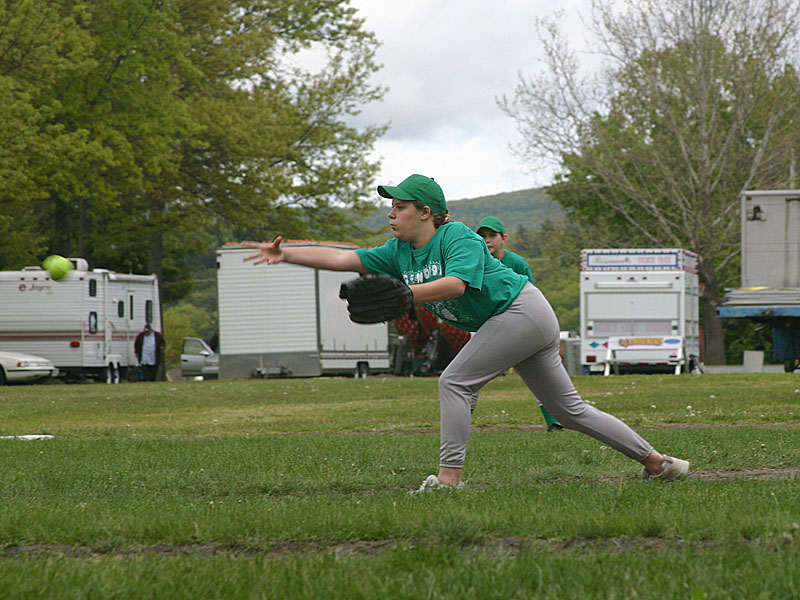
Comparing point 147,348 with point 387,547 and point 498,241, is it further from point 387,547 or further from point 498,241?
point 387,547

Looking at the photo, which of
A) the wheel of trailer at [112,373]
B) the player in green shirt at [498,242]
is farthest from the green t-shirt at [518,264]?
the wheel of trailer at [112,373]

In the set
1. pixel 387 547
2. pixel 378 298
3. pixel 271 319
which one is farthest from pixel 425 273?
pixel 271 319

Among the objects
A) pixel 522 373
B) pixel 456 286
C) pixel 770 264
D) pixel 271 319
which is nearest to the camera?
pixel 456 286

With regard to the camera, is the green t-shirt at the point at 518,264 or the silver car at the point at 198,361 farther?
the silver car at the point at 198,361

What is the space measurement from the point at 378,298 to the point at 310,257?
0.66 m

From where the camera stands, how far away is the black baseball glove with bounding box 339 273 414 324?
5.47 metres

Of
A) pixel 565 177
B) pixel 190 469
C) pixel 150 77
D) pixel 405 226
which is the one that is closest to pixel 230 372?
pixel 150 77

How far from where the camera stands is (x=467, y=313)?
A: 20.1 ft

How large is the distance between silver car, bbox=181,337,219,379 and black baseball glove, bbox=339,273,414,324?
99.6 feet

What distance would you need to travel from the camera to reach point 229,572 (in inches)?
155

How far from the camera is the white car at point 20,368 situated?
28.4m

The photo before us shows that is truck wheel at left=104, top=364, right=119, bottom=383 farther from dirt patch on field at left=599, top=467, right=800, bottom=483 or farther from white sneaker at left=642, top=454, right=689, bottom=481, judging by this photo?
white sneaker at left=642, top=454, right=689, bottom=481

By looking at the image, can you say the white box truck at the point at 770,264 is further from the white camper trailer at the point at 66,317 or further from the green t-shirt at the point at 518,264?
the white camper trailer at the point at 66,317

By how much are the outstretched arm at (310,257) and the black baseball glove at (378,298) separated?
51cm
